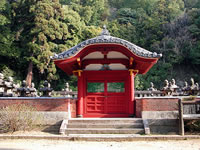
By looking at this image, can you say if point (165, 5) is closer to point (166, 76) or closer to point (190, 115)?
point (166, 76)

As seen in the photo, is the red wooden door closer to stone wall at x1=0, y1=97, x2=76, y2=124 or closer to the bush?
stone wall at x1=0, y1=97, x2=76, y2=124

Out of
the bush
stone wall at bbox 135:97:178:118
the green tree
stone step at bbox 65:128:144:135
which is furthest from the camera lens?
the green tree

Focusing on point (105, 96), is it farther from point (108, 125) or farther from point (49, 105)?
point (49, 105)

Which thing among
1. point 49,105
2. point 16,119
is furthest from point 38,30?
point 16,119

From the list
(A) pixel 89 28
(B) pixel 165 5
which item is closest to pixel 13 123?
(A) pixel 89 28

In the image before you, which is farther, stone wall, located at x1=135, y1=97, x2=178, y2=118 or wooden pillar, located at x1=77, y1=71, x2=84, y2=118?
wooden pillar, located at x1=77, y1=71, x2=84, y2=118

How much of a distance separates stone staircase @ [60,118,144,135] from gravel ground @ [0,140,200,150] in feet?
4.85

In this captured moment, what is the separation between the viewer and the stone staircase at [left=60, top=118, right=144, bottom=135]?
10781 millimetres

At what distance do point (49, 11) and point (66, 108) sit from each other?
2188cm

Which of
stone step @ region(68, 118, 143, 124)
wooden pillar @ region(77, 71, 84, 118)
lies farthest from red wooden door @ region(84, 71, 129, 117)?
stone step @ region(68, 118, 143, 124)

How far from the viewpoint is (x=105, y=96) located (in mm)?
13031

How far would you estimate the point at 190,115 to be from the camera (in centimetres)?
1056

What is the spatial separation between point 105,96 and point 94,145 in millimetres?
4438

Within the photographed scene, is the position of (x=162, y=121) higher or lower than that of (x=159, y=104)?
lower
